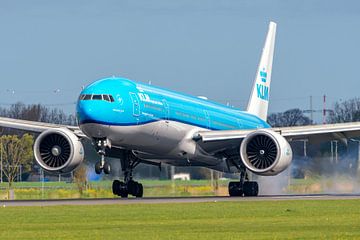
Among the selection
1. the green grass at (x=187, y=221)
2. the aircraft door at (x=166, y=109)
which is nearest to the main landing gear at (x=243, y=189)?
the aircraft door at (x=166, y=109)

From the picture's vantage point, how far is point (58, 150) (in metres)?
52.9

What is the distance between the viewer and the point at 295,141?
60719mm

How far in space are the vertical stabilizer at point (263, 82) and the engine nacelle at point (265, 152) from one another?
46.4ft

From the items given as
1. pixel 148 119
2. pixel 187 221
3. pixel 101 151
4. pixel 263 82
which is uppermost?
pixel 263 82

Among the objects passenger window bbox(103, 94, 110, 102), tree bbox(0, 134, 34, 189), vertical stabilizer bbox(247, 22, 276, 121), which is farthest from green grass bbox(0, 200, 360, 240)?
tree bbox(0, 134, 34, 189)

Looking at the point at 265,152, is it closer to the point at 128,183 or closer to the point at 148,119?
the point at 148,119

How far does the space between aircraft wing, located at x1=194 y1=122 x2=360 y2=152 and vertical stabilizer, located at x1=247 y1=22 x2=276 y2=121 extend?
1065 centimetres

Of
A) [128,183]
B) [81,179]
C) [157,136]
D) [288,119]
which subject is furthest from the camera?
[288,119]

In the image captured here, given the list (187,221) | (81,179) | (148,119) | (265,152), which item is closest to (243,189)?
(265,152)

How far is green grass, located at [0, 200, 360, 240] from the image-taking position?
91.0 ft

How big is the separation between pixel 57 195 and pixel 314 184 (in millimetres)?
13910

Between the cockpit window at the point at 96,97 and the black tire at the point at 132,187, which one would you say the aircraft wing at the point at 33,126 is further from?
the cockpit window at the point at 96,97

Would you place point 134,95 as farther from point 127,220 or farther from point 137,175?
point 127,220

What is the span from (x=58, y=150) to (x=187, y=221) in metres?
21.1
